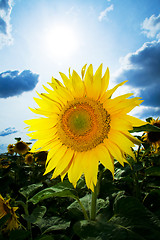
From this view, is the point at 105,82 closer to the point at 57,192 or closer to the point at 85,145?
the point at 85,145

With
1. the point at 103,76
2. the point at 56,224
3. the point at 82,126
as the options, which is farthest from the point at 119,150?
the point at 56,224

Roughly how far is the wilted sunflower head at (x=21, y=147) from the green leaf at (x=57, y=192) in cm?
511

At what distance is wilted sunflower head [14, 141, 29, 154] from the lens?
6339 mm

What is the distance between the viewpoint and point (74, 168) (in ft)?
5.28

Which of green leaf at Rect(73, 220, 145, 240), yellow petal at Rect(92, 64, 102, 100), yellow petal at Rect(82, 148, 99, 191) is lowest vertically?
green leaf at Rect(73, 220, 145, 240)

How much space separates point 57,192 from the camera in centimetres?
133

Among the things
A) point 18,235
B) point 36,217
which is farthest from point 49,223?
point 18,235

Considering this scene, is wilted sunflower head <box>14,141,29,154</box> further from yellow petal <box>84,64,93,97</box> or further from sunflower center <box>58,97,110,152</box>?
yellow petal <box>84,64,93,97</box>

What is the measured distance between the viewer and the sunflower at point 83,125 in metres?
1.42

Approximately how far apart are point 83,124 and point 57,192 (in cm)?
67

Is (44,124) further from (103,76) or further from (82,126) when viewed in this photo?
(103,76)

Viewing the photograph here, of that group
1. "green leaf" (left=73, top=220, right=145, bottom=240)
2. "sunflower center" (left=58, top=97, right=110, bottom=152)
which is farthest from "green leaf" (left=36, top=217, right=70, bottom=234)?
"sunflower center" (left=58, top=97, right=110, bottom=152)

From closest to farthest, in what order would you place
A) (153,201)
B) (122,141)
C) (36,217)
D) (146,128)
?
(146,128) → (122,141) → (36,217) → (153,201)

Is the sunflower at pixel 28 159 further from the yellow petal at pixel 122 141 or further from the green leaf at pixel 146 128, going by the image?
the green leaf at pixel 146 128
